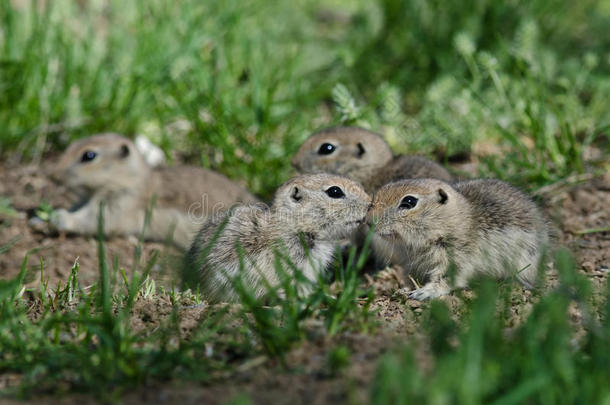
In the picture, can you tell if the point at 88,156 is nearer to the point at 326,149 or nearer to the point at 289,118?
the point at 289,118

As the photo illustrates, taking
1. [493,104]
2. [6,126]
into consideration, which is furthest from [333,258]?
[6,126]

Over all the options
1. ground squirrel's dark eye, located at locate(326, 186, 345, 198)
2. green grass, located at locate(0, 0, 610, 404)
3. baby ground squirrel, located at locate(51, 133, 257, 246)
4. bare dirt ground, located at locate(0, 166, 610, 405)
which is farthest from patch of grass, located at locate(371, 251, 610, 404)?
baby ground squirrel, located at locate(51, 133, 257, 246)

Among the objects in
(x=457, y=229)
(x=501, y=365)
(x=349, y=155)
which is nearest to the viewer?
(x=501, y=365)

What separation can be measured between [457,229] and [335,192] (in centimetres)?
86

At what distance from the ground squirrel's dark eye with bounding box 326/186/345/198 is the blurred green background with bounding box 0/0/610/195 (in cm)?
126

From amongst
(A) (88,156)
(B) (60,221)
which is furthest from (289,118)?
(B) (60,221)

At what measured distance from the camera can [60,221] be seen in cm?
686

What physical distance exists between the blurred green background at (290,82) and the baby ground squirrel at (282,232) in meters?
1.31

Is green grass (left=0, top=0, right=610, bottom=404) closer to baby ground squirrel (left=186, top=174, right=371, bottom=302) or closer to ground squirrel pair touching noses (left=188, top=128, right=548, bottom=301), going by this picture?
baby ground squirrel (left=186, top=174, right=371, bottom=302)

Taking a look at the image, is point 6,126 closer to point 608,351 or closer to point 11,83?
point 11,83

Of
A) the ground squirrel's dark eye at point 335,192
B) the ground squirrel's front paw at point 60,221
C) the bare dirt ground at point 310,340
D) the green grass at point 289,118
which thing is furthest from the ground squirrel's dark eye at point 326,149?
the ground squirrel's front paw at point 60,221

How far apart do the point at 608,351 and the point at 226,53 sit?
6039 mm

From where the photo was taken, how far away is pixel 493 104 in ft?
23.6

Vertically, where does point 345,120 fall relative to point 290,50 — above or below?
below
